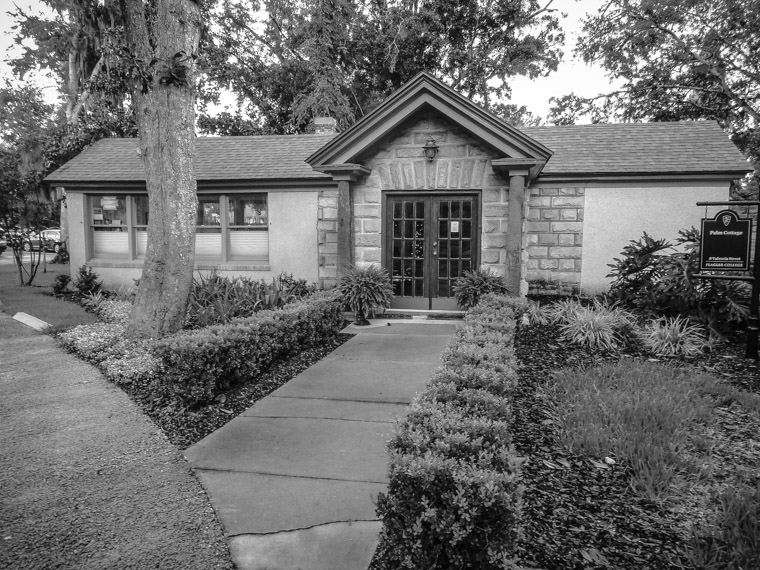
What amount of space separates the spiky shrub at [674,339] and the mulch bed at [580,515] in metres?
3.16

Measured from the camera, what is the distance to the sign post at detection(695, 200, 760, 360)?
6.66m

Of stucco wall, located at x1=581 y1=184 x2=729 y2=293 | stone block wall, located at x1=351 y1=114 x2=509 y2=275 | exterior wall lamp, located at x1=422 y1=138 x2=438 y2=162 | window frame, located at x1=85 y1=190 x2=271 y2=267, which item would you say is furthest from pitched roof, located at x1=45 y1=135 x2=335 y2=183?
stucco wall, located at x1=581 y1=184 x2=729 y2=293

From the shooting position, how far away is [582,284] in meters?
11.8

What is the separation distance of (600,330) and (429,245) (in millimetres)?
4205

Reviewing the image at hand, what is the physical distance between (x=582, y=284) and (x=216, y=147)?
10.9 meters

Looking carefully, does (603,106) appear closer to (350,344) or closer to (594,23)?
(594,23)

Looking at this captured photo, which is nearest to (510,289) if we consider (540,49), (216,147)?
(216,147)

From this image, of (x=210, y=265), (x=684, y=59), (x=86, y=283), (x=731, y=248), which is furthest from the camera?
(x=684, y=59)

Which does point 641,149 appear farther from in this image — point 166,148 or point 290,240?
point 166,148

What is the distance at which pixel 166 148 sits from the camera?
7.46 metres

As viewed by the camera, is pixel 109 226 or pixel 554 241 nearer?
pixel 554 241

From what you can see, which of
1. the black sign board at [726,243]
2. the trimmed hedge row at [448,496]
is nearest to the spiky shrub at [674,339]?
the black sign board at [726,243]

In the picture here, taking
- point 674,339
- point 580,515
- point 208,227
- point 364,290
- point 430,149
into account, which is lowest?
point 580,515

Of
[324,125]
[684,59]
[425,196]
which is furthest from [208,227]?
[684,59]
